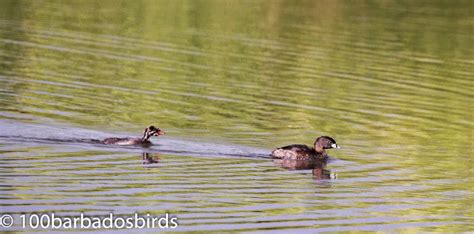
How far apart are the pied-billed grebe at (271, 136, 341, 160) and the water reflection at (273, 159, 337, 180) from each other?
0.09m

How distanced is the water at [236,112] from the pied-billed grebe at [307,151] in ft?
0.78

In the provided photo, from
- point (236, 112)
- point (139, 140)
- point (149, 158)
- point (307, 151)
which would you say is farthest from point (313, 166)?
point (236, 112)

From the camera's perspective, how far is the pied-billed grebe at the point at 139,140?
24.6 m

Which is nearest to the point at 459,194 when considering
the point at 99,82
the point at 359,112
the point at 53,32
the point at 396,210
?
the point at 396,210

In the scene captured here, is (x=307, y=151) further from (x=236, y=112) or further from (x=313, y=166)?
(x=236, y=112)

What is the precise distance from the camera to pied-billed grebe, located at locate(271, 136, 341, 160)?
24.4 m

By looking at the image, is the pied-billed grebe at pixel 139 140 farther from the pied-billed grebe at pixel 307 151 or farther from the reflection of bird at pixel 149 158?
the pied-billed grebe at pixel 307 151

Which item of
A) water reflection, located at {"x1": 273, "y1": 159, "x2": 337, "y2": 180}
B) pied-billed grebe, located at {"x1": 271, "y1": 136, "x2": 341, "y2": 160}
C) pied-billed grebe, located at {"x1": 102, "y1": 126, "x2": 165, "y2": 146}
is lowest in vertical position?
water reflection, located at {"x1": 273, "y1": 159, "x2": 337, "y2": 180}

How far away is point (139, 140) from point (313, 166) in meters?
3.01

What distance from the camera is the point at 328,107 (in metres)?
31.0

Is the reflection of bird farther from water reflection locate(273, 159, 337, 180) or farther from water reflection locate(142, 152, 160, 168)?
water reflection locate(273, 159, 337, 180)

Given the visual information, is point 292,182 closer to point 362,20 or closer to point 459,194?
point 459,194

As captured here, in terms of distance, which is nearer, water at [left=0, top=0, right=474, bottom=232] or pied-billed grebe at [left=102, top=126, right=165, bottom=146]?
water at [left=0, top=0, right=474, bottom=232]

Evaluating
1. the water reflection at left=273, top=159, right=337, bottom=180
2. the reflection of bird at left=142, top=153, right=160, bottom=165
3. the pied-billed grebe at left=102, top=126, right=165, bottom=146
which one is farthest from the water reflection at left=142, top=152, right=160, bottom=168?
the water reflection at left=273, top=159, right=337, bottom=180
